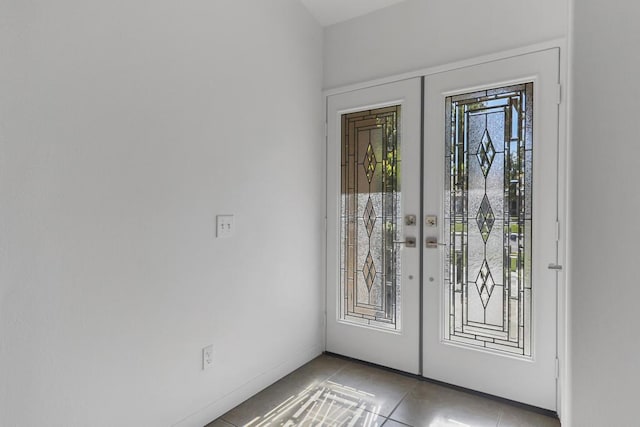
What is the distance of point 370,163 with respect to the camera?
266 cm

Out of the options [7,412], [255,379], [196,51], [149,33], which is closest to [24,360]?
[7,412]

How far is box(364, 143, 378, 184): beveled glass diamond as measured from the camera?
2.64 metres

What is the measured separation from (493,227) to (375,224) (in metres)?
0.82

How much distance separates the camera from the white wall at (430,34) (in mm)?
2062

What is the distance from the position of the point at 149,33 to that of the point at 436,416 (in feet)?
8.48

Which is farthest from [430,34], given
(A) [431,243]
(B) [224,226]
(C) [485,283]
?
(B) [224,226]

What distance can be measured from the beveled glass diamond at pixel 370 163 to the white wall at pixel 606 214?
1871 mm

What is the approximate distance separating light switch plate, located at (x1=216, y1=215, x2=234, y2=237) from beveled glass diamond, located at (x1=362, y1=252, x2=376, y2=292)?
1.13 metres

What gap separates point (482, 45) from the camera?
7.28 ft

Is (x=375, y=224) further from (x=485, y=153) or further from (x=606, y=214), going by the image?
(x=606, y=214)

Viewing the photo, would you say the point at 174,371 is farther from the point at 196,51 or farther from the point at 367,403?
the point at 196,51

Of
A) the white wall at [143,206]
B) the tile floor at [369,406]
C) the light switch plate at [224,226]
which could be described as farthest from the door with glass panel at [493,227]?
the light switch plate at [224,226]

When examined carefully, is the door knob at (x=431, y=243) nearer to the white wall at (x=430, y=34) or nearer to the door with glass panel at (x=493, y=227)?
the door with glass panel at (x=493, y=227)

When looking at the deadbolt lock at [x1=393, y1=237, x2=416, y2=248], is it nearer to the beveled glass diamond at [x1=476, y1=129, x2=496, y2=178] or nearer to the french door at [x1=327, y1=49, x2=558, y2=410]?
the french door at [x1=327, y1=49, x2=558, y2=410]
